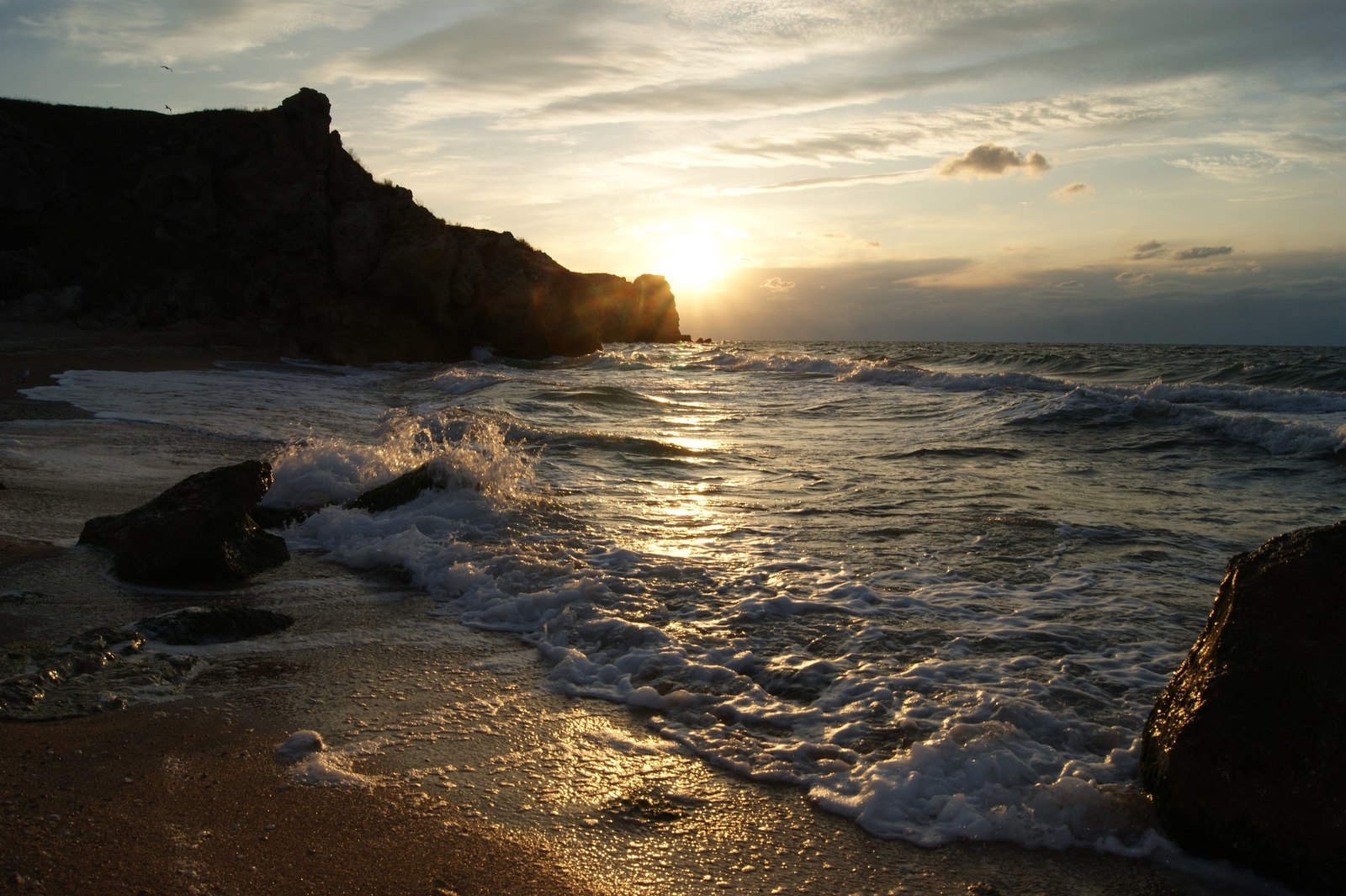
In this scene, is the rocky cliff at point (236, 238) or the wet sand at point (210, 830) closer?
the wet sand at point (210, 830)

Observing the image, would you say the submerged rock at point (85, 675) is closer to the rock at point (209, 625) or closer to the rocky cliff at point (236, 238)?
the rock at point (209, 625)

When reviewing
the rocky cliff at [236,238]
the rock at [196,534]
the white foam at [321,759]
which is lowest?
the white foam at [321,759]

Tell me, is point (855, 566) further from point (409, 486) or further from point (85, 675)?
point (85, 675)

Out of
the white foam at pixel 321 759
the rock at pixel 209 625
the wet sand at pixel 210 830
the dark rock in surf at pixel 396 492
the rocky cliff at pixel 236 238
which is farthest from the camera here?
the rocky cliff at pixel 236 238

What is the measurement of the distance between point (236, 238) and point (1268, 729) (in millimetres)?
34047

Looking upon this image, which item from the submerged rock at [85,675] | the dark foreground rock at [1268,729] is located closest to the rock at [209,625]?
the submerged rock at [85,675]

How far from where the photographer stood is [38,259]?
95.3ft

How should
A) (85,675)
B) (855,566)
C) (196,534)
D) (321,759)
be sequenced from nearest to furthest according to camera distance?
(321,759) < (85,675) < (196,534) < (855,566)

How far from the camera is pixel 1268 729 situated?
2.92m

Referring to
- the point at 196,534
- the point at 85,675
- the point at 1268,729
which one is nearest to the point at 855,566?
the point at 1268,729

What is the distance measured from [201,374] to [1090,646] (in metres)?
20.9

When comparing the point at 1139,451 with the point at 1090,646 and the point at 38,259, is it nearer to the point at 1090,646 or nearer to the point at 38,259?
the point at 1090,646

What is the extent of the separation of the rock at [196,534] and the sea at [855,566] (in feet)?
2.29

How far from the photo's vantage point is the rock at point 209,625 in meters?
4.38
